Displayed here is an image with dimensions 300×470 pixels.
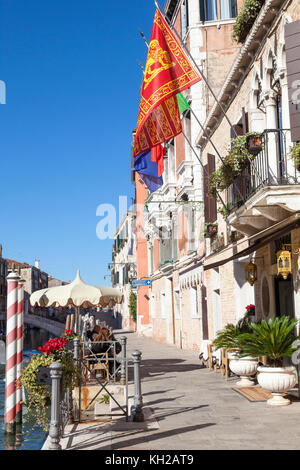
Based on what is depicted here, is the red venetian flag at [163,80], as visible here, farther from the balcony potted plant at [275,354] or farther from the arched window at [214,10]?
the arched window at [214,10]

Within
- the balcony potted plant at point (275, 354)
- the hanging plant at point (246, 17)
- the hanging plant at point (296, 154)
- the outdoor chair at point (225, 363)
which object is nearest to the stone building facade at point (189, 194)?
the hanging plant at point (246, 17)

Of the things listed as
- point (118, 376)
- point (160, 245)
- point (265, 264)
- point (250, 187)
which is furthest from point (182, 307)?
point (250, 187)

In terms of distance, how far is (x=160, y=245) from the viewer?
100ft

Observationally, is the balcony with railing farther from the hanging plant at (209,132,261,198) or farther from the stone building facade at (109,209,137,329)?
the stone building facade at (109,209,137,329)

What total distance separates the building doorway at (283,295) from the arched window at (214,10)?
1254 cm

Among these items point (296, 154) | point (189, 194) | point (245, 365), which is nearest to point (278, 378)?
point (245, 365)

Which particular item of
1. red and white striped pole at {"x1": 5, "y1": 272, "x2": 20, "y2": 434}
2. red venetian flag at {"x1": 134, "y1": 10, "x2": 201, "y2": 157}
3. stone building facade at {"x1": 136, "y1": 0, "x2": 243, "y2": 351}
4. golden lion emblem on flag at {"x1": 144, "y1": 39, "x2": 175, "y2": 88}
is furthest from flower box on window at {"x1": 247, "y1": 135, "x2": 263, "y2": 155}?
stone building facade at {"x1": 136, "y1": 0, "x2": 243, "y2": 351}

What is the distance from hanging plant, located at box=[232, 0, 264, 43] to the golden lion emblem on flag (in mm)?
2023

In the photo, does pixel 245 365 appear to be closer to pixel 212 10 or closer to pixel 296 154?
pixel 296 154

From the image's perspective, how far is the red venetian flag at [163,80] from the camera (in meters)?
12.7

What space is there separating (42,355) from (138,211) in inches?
1346

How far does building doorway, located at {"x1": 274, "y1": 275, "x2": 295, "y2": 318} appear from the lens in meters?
12.9
